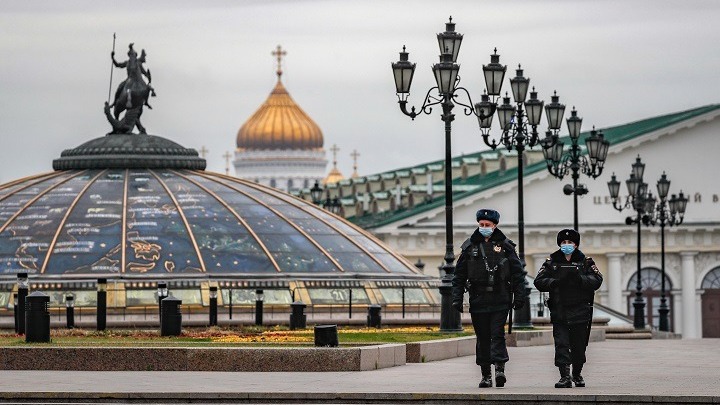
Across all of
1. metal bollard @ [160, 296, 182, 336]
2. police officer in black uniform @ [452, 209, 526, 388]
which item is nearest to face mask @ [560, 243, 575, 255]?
police officer in black uniform @ [452, 209, 526, 388]

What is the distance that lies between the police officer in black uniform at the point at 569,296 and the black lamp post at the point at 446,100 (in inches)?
445

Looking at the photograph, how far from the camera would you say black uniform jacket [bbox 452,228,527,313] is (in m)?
26.4

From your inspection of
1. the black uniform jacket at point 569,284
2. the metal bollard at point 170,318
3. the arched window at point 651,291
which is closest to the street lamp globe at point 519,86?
the metal bollard at point 170,318

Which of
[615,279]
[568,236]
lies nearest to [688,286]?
[615,279]

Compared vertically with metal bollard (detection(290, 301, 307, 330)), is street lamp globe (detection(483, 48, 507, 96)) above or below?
above

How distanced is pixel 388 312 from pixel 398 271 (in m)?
5.22

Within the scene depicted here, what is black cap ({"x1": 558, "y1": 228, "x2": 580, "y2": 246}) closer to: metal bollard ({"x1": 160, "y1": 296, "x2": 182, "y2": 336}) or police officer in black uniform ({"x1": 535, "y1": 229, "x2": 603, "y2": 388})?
police officer in black uniform ({"x1": 535, "y1": 229, "x2": 603, "y2": 388})

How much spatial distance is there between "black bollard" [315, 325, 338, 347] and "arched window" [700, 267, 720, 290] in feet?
260

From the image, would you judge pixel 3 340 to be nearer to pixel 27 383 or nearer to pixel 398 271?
pixel 27 383

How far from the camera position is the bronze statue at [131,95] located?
58469 millimetres

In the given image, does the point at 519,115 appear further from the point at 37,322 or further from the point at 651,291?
the point at 651,291

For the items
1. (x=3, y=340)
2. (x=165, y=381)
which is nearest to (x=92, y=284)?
(x=3, y=340)

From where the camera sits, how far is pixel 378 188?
420 feet

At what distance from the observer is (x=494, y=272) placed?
26422 mm
